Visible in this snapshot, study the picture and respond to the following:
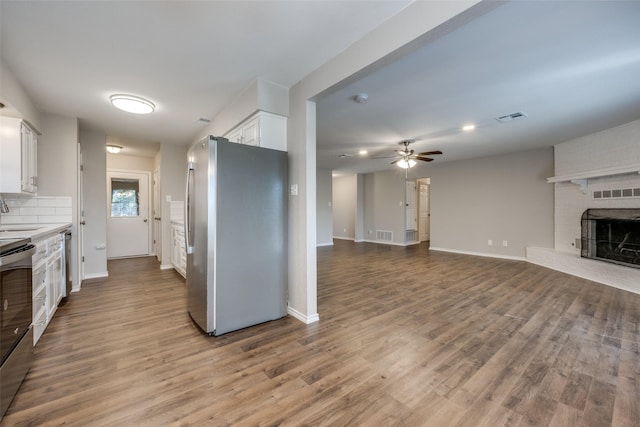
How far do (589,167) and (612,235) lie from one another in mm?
1222

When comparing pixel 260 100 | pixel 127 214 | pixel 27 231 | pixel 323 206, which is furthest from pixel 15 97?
pixel 323 206

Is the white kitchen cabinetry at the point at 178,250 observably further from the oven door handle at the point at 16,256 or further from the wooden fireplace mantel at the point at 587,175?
the wooden fireplace mantel at the point at 587,175

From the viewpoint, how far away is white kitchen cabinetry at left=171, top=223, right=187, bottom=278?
402cm

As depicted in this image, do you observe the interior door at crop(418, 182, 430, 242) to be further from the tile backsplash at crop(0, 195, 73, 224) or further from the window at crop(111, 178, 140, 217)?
the tile backsplash at crop(0, 195, 73, 224)

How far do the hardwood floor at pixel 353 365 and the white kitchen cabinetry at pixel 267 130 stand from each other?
1.83 metres

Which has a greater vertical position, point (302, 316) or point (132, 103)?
point (132, 103)

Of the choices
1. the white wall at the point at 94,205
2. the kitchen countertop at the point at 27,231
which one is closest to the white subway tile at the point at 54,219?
the kitchen countertop at the point at 27,231

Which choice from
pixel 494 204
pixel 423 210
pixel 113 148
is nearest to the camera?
pixel 113 148

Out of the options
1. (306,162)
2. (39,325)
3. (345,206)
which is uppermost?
(306,162)

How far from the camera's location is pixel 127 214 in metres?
6.12

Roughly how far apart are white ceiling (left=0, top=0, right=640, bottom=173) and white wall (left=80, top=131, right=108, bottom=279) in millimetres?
805

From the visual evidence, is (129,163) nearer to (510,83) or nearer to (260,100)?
(260,100)

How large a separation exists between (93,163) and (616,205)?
8659mm

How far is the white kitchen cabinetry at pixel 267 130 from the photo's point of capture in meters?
2.75
